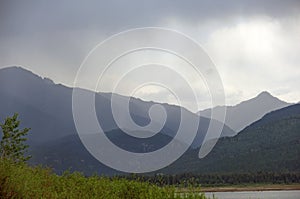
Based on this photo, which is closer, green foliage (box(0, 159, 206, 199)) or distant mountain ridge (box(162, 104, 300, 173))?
green foliage (box(0, 159, 206, 199))

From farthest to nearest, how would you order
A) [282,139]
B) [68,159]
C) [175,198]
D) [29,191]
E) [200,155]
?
[68,159]
[200,155]
[282,139]
[29,191]
[175,198]

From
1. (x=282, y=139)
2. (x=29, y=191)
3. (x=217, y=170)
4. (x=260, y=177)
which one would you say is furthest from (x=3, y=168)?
(x=282, y=139)

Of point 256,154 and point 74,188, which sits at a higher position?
point 256,154

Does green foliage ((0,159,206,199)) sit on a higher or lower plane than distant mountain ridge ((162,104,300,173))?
lower

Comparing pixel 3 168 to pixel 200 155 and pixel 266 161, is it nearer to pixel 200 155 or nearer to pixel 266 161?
pixel 266 161

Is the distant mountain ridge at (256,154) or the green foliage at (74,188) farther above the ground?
the distant mountain ridge at (256,154)

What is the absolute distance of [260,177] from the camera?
4692 inches

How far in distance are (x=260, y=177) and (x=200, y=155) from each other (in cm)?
6036

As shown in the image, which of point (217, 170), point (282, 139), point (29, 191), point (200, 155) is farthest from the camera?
point (200, 155)

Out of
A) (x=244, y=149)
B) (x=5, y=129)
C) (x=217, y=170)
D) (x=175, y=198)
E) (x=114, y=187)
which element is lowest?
(x=175, y=198)

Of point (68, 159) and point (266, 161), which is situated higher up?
point (68, 159)

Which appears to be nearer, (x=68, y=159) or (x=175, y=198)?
(x=175, y=198)

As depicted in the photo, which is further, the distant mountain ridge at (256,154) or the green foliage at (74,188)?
the distant mountain ridge at (256,154)

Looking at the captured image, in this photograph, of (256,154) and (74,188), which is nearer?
(74,188)
